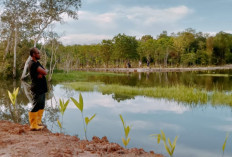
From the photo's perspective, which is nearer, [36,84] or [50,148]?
[50,148]

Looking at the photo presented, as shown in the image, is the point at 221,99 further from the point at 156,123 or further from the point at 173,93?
the point at 156,123

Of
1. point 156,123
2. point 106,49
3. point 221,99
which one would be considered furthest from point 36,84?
point 106,49

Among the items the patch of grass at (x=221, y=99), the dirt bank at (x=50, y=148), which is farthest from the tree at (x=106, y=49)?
the dirt bank at (x=50, y=148)

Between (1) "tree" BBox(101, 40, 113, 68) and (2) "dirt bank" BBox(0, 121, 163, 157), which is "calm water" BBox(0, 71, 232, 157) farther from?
(1) "tree" BBox(101, 40, 113, 68)

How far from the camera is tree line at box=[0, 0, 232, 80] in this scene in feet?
67.8

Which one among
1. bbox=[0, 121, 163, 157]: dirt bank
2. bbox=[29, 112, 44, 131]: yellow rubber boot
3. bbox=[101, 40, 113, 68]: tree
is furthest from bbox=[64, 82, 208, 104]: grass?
bbox=[101, 40, 113, 68]: tree

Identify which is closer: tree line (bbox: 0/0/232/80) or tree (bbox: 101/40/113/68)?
tree line (bbox: 0/0/232/80)

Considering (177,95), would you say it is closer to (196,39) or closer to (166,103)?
(166,103)

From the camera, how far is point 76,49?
68.8 meters

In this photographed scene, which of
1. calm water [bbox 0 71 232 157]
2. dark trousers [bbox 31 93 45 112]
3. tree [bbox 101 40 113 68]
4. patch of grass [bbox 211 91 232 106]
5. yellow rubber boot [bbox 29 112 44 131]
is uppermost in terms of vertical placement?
tree [bbox 101 40 113 68]

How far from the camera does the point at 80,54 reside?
70.5m

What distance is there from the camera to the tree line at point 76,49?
20.7 m

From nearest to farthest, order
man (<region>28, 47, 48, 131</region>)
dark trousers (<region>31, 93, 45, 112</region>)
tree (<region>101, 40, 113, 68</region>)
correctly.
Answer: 1. man (<region>28, 47, 48, 131</region>)
2. dark trousers (<region>31, 93, 45, 112</region>)
3. tree (<region>101, 40, 113, 68</region>)

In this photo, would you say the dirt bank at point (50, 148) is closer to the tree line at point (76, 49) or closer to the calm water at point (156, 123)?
the calm water at point (156, 123)
